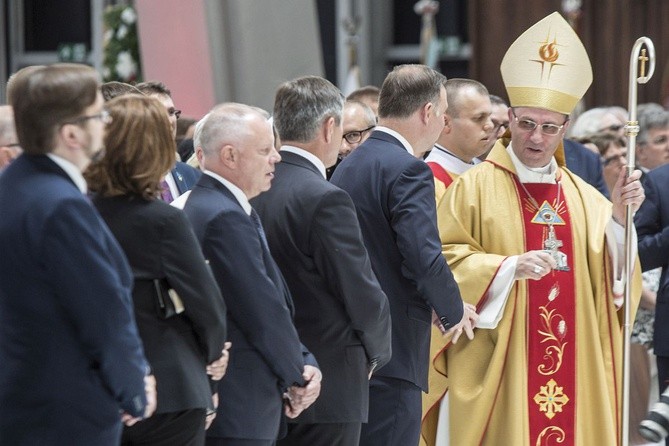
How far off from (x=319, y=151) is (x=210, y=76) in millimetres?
3507

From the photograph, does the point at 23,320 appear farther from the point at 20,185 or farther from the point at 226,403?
the point at 226,403

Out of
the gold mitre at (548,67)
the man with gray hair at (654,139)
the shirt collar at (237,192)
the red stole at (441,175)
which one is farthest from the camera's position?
the man with gray hair at (654,139)

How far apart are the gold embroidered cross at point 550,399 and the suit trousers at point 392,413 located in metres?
0.64

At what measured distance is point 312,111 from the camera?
3742 millimetres

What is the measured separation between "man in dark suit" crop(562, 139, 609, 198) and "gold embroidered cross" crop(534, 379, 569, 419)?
1.56 metres

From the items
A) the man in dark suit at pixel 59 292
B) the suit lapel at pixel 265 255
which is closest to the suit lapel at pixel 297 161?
the suit lapel at pixel 265 255

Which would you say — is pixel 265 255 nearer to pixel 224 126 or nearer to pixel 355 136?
pixel 224 126

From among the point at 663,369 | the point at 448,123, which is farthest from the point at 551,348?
the point at 448,123

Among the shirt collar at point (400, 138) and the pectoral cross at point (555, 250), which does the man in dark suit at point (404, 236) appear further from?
the pectoral cross at point (555, 250)

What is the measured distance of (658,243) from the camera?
5035mm

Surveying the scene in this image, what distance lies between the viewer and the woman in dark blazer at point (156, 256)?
2.92 meters

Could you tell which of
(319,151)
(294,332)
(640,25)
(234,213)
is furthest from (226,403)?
(640,25)

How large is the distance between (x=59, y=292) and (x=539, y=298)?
240 centimetres

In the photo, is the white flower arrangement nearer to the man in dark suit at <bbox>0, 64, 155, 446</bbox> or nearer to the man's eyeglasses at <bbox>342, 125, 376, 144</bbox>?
the man's eyeglasses at <bbox>342, 125, 376, 144</bbox>
